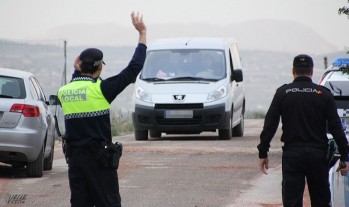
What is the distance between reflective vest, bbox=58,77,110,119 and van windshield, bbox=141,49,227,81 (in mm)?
16255

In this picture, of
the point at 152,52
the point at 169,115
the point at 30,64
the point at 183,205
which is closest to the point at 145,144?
the point at 169,115

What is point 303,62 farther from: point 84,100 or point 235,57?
point 235,57

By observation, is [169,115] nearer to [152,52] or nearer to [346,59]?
[152,52]

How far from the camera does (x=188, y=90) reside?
85.4 feet

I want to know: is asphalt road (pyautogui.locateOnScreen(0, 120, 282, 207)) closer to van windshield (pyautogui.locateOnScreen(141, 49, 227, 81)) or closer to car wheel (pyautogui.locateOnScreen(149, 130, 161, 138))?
van windshield (pyautogui.locateOnScreen(141, 49, 227, 81))

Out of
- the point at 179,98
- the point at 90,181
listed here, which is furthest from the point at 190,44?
the point at 90,181

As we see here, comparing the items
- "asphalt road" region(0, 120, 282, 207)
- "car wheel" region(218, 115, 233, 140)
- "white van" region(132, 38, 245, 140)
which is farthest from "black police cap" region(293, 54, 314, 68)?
"car wheel" region(218, 115, 233, 140)

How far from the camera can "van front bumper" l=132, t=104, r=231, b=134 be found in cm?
2581

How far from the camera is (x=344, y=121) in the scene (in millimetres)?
14773

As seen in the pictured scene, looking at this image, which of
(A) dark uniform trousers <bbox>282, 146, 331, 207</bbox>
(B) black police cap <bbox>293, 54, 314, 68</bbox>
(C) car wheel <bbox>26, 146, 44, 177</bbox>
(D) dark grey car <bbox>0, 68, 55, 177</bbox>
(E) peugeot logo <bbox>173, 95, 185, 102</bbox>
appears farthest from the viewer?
(E) peugeot logo <bbox>173, 95, 185, 102</bbox>

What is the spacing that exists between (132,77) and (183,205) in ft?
16.2

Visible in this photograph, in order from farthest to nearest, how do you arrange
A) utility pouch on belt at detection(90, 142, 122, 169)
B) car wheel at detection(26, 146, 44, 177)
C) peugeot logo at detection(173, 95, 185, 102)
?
peugeot logo at detection(173, 95, 185, 102) < car wheel at detection(26, 146, 44, 177) < utility pouch on belt at detection(90, 142, 122, 169)

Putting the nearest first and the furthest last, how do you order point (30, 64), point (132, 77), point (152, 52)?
point (132, 77), point (152, 52), point (30, 64)

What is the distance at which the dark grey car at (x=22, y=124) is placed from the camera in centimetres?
1748
